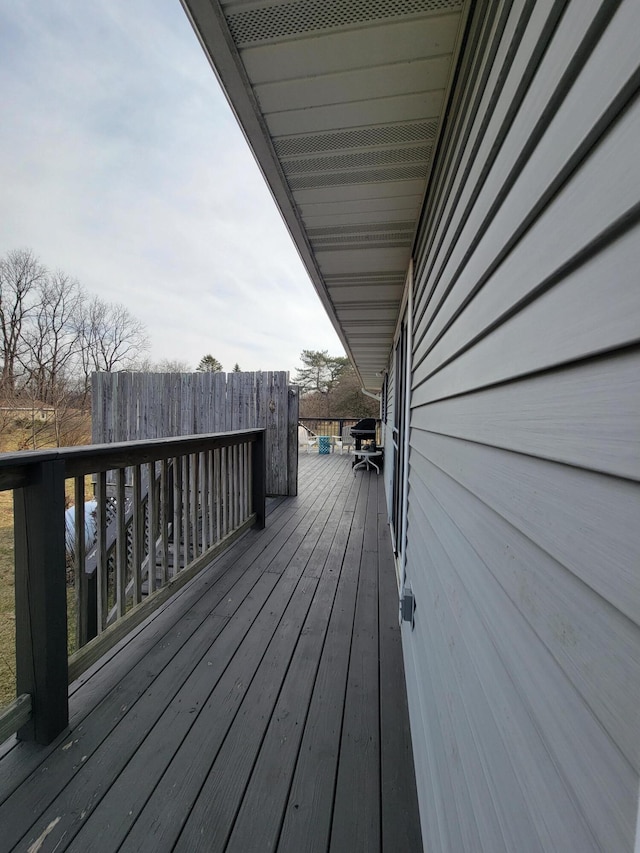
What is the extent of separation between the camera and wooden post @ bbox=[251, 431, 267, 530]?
11.8ft

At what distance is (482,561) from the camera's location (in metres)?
0.68

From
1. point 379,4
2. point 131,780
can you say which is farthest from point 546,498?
point 131,780

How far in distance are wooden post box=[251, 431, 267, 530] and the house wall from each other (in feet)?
9.13

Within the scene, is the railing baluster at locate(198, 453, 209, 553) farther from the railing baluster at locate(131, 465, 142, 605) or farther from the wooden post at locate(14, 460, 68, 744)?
the wooden post at locate(14, 460, 68, 744)

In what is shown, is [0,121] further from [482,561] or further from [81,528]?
[482,561]

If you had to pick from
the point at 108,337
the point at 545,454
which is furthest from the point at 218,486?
the point at 108,337

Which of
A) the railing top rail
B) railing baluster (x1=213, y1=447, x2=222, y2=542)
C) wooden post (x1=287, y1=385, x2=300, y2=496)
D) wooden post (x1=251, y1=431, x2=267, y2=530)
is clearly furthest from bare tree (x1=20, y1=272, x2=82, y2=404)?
the railing top rail

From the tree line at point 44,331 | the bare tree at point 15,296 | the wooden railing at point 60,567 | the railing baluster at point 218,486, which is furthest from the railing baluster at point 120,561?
the bare tree at point 15,296

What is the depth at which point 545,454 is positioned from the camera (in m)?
0.45

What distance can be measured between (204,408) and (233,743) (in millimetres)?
4557

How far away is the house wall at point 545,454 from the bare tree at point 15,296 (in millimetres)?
12199

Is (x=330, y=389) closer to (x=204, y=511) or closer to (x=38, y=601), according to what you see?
(x=204, y=511)

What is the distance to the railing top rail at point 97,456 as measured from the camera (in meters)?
1.17

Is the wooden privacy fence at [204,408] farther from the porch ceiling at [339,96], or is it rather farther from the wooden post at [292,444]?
the porch ceiling at [339,96]
